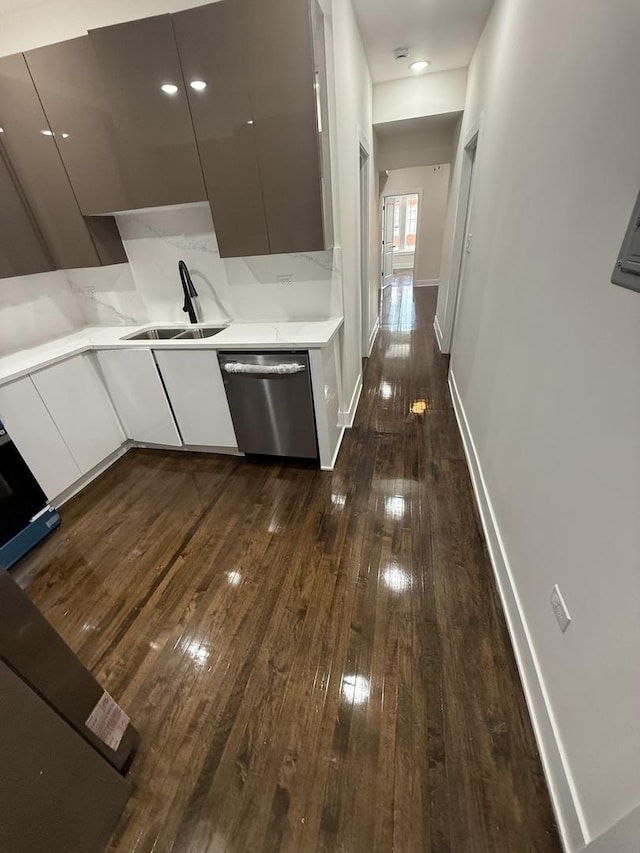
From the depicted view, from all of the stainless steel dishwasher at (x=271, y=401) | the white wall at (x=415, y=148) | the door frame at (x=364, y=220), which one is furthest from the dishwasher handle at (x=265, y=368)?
the white wall at (x=415, y=148)

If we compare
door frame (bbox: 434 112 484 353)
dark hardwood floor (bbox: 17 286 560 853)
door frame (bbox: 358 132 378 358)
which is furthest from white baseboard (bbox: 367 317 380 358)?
dark hardwood floor (bbox: 17 286 560 853)

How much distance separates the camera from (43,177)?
84.5 inches

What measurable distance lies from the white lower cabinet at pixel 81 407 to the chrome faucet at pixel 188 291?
2.55 ft

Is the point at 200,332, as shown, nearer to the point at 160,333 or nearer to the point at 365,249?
the point at 160,333

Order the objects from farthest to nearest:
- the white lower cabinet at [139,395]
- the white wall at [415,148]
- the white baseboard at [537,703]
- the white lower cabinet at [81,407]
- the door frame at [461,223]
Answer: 1. the white wall at [415,148]
2. the door frame at [461,223]
3. the white lower cabinet at [139,395]
4. the white lower cabinet at [81,407]
5. the white baseboard at [537,703]

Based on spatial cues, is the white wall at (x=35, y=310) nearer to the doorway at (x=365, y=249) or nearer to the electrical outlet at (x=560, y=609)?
the doorway at (x=365, y=249)

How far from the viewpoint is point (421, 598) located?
5.09ft

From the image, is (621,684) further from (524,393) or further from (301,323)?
(301,323)

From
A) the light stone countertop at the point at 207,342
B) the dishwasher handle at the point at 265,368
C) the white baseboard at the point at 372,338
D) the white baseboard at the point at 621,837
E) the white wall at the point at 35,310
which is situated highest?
the white wall at the point at 35,310

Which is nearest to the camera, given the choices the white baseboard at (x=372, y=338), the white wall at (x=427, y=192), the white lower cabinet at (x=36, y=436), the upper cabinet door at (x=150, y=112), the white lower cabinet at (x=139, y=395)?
the upper cabinet door at (x=150, y=112)

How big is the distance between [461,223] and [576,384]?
308 centimetres

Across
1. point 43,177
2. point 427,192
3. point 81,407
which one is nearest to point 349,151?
point 43,177

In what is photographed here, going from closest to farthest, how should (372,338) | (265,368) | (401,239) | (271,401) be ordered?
(265,368) → (271,401) → (372,338) → (401,239)

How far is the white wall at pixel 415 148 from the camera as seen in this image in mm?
4066
